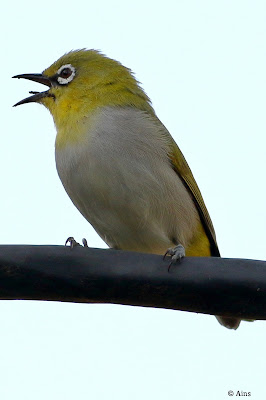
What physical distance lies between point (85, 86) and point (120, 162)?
1.06m

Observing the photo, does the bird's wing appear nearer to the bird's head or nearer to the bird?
the bird

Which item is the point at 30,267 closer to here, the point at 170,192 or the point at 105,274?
the point at 105,274

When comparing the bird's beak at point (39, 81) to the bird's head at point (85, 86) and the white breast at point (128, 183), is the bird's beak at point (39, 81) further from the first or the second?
the white breast at point (128, 183)

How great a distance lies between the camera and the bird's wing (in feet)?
20.1

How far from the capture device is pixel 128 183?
5320 mm

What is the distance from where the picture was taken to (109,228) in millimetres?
5715

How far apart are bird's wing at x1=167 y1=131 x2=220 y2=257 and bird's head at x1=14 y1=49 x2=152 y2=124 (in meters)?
0.46

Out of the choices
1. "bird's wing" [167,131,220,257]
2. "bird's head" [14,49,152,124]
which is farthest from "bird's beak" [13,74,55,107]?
"bird's wing" [167,131,220,257]

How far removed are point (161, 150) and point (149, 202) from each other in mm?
551

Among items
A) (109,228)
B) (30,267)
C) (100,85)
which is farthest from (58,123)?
(30,267)

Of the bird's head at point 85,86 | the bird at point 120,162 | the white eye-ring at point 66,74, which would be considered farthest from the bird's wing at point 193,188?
the white eye-ring at point 66,74

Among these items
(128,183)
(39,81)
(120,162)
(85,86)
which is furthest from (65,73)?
(128,183)

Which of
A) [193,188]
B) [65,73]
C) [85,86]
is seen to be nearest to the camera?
[85,86]

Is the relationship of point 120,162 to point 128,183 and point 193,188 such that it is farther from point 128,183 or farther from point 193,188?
point 193,188
